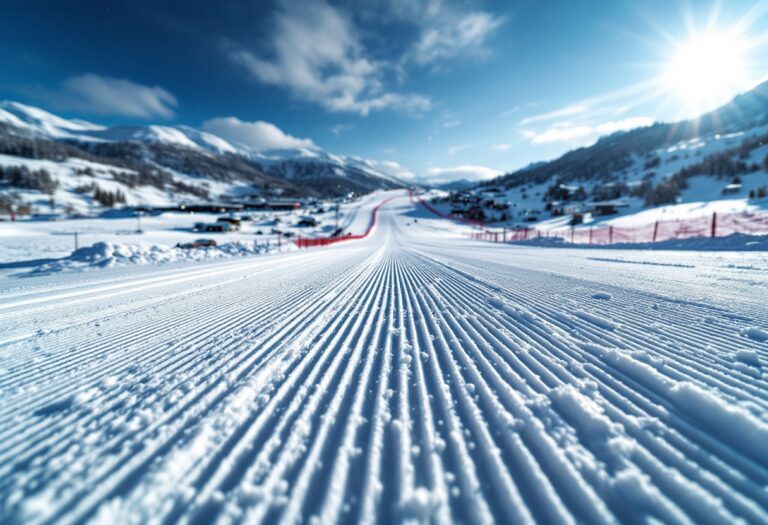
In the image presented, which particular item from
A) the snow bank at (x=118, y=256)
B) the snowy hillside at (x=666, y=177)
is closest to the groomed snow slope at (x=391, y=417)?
the snow bank at (x=118, y=256)

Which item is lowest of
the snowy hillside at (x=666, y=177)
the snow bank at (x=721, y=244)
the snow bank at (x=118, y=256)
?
the snow bank at (x=118, y=256)

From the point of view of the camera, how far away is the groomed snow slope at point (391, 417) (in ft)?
3.97

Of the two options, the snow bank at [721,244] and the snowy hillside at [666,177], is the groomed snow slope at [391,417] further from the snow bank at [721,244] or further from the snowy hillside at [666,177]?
the snowy hillside at [666,177]

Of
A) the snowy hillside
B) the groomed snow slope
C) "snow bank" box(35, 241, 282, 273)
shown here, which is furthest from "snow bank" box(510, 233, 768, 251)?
"snow bank" box(35, 241, 282, 273)

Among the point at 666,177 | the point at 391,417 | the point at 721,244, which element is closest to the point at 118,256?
the point at 391,417

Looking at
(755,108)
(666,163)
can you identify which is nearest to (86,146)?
(666,163)

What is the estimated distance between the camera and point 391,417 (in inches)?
68.2

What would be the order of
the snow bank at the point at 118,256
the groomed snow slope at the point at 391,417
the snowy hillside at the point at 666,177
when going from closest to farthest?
the groomed snow slope at the point at 391,417 → the snow bank at the point at 118,256 → the snowy hillside at the point at 666,177

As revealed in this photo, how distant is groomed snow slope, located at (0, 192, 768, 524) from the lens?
121 cm

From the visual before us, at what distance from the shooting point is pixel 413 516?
3.81 ft

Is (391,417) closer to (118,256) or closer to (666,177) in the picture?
(118,256)

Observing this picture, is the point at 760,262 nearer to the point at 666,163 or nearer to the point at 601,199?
the point at 601,199

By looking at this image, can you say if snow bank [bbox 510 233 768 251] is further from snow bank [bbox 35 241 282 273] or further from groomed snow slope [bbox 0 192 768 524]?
snow bank [bbox 35 241 282 273]

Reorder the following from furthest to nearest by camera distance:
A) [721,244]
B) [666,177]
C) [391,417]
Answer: [666,177] < [721,244] < [391,417]
